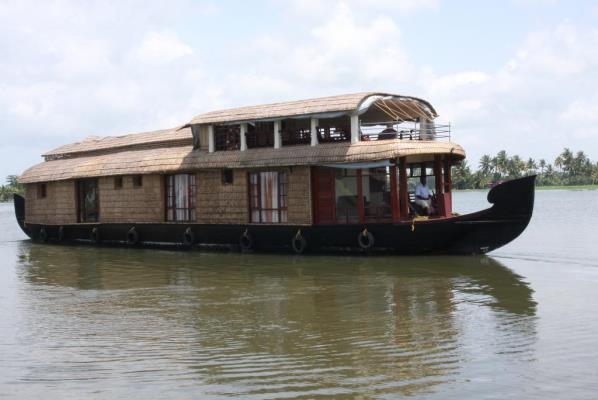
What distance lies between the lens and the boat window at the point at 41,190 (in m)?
20.2

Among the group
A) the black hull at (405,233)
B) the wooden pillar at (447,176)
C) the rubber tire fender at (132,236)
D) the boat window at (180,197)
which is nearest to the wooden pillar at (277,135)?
the black hull at (405,233)

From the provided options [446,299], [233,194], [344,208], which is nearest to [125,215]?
[233,194]

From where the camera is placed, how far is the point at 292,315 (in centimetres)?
839

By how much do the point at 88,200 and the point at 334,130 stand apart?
25.7 feet

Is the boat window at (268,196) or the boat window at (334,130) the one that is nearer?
the boat window at (334,130)

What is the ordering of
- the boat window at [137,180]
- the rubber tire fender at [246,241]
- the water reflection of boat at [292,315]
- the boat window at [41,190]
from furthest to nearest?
the boat window at [41,190], the boat window at [137,180], the rubber tire fender at [246,241], the water reflection of boat at [292,315]

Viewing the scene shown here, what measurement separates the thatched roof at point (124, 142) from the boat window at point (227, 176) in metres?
1.91

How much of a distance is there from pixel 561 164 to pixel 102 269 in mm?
81137

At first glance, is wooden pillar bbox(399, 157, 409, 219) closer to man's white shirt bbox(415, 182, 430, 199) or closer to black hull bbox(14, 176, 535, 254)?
black hull bbox(14, 176, 535, 254)

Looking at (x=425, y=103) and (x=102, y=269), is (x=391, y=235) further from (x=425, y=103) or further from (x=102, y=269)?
(x=102, y=269)

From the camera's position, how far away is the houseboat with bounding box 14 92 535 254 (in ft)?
42.9

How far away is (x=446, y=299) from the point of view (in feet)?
30.2

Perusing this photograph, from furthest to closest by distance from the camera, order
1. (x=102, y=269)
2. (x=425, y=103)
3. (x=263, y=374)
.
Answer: (x=425, y=103) < (x=102, y=269) < (x=263, y=374)

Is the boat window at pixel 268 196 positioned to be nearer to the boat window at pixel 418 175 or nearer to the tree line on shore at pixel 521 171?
the boat window at pixel 418 175
